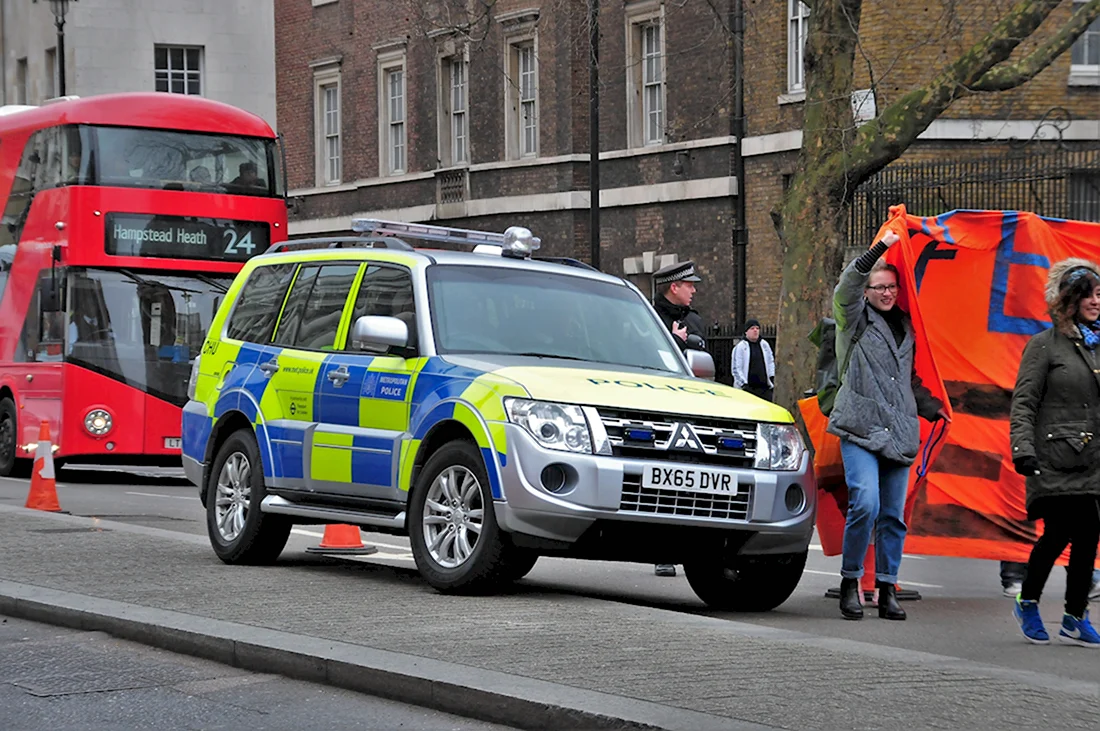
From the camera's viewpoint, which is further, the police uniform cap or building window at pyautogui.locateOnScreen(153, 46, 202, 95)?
building window at pyautogui.locateOnScreen(153, 46, 202, 95)

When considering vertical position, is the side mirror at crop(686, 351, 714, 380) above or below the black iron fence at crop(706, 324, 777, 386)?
above

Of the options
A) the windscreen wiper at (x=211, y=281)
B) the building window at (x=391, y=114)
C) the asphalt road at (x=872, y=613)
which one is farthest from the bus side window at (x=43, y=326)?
the building window at (x=391, y=114)

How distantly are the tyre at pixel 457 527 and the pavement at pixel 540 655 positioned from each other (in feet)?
0.50

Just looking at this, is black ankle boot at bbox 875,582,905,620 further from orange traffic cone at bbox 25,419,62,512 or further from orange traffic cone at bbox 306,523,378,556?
orange traffic cone at bbox 25,419,62,512

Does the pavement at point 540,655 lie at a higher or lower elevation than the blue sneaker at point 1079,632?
higher

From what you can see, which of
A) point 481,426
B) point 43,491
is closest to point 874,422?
point 481,426

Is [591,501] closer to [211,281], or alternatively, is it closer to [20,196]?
[211,281]

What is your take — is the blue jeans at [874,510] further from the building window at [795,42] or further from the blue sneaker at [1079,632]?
the building window at [795,42]

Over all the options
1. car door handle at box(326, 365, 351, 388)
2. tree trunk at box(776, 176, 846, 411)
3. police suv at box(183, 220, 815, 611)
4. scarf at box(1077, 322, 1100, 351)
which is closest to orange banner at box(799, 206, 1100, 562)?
police suv at box(183, 220, 815, 611)

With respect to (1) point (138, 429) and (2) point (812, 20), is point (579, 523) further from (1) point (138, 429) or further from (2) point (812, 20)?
(1) point (138, 429)

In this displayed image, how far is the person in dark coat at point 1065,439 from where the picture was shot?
9.30 m

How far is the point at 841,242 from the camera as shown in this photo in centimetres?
2119

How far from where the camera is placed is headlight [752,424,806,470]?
10.5m

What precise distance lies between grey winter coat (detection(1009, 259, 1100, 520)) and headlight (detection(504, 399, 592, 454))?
7.04 ft
